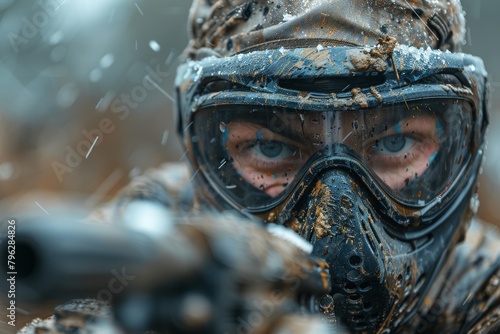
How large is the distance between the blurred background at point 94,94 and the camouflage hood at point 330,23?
517 cm

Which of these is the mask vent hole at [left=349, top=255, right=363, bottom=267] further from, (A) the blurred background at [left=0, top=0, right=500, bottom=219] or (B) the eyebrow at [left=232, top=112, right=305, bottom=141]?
(A) the blurred background at [left=0, top=0, right=500, bottom=219]

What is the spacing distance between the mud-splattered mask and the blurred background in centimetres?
542

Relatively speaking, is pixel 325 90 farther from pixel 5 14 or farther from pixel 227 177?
pixel 5 14

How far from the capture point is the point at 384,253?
211 cm

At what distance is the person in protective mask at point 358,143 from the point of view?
2.12m

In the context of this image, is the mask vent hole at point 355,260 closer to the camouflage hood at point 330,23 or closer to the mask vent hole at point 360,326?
the mask vent hole at point 360,326

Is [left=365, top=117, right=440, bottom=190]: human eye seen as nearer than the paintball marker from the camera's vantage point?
No

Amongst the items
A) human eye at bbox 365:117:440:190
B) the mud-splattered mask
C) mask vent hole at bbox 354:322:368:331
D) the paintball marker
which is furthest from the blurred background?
the paintball marker

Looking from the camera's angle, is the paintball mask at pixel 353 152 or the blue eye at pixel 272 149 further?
the blue eye at pixel 272 149

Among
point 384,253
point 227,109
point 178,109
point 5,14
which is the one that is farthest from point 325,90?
point 5,14

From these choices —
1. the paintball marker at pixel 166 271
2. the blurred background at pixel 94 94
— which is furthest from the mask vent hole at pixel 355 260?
the blurred background at pixel 94 94

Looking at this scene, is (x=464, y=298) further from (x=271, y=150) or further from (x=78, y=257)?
(x=78, y=257)

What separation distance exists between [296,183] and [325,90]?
29cm

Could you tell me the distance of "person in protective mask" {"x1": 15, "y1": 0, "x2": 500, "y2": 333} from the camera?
212cm
